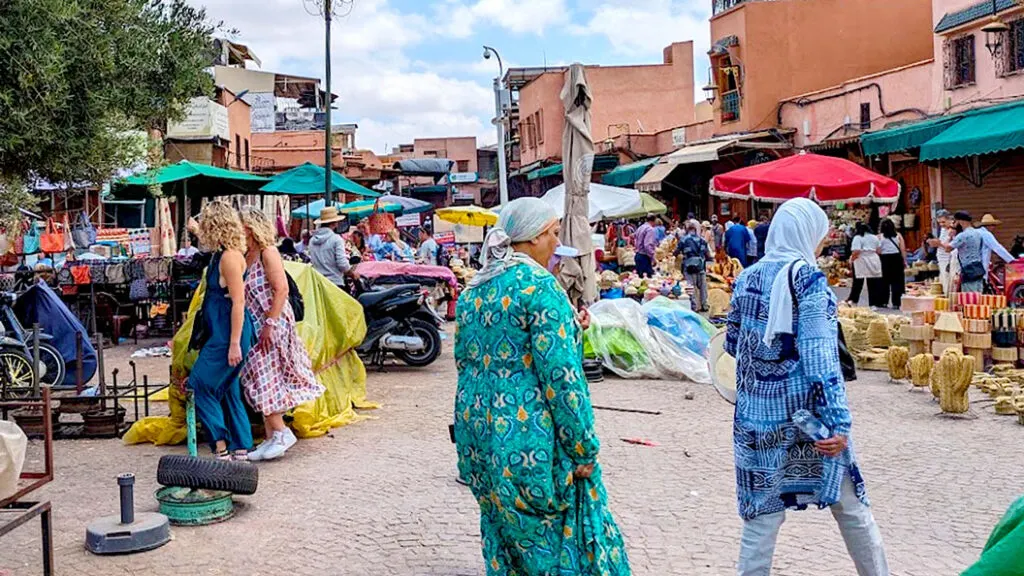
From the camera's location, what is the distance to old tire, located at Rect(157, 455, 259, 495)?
594 centimetres

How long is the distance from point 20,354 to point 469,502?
5611mm

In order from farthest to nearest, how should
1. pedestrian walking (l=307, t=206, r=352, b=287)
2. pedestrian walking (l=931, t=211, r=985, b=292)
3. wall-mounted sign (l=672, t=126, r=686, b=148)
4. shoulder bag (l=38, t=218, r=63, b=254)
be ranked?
wall-mounted sign (l=672, t=126, r=686, b=148) → shoulder bag (l=38, t=218, r=63, b=254) → pedestrian walking (l=931, t=211, r=985, b=292) → pedestrian walking (l=307, t=206, r=352, b=287)

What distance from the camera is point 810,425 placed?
414cm

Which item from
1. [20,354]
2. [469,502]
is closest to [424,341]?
[20,354]

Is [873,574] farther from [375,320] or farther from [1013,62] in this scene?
[1013,62]

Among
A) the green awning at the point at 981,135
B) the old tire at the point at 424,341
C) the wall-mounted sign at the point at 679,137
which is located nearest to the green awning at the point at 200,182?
the old tire at the point at 424,341

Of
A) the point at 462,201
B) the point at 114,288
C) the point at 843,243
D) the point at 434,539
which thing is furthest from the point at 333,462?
the point at 462,201

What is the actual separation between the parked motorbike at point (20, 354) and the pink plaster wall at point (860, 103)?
727 inches

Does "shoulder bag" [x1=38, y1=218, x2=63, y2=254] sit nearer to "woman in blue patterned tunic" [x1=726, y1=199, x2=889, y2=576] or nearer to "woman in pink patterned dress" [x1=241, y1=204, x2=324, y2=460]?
"woman in pink patterned dress" [x1=241, y1=204, x2=324, y2=460]

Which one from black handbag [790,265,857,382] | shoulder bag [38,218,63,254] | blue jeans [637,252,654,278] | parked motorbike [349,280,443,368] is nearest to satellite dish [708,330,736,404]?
black handbag [790,265,857,382]

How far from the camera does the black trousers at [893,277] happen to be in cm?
1858

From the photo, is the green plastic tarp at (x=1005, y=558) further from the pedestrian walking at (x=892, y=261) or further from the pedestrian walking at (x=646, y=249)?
the pedestrian walking at (x=646, y=249)

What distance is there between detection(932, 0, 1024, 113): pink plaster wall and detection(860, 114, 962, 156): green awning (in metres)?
0.54

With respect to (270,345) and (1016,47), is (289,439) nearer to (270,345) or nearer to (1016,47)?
(270,345)
